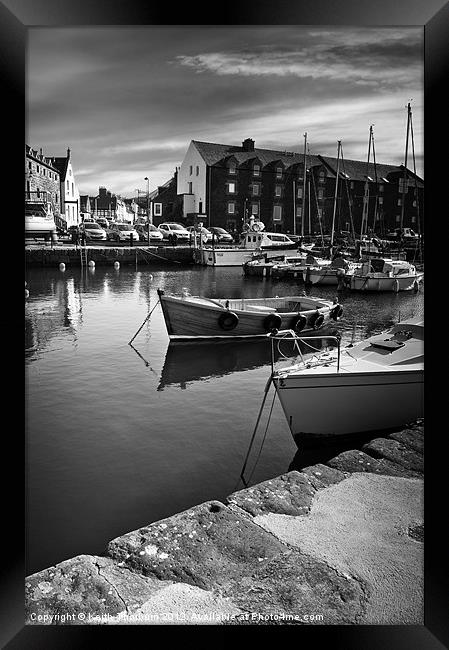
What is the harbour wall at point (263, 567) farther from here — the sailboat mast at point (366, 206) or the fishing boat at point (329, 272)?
the fishing boat at point (329, 272)

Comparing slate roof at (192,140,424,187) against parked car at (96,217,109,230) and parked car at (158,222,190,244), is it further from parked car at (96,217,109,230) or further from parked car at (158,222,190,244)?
parked car at (158,222,190,244)

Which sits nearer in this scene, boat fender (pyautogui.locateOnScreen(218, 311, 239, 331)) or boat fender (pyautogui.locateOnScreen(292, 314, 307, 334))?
boat fender (pyautogui.locateOnScreen(218, 311, 239, 331))

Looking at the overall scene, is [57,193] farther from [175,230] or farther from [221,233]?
[221,233]

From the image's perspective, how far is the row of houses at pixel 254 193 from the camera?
10.7 ft

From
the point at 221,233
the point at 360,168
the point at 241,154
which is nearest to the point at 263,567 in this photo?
the point at 241,154

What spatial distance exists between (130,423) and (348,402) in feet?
7.15

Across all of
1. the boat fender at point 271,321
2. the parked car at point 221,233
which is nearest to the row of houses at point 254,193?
the boat fender at point 271,321

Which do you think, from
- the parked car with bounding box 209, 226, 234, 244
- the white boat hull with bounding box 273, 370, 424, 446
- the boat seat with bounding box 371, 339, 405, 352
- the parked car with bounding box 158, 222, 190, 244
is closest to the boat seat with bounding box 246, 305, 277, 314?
the parked car with bounding box 209, 226, 234, 244

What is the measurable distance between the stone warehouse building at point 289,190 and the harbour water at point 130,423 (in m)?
1.17

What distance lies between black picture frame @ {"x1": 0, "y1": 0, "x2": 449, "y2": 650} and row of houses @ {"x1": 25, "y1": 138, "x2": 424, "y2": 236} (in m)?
0.26

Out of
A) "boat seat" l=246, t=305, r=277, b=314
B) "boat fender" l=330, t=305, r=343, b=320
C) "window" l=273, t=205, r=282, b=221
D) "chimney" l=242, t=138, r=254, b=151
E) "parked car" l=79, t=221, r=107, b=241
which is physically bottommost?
"boat fender" l=330, t=305, r=343, b=320

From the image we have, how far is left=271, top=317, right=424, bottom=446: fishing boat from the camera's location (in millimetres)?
4594
